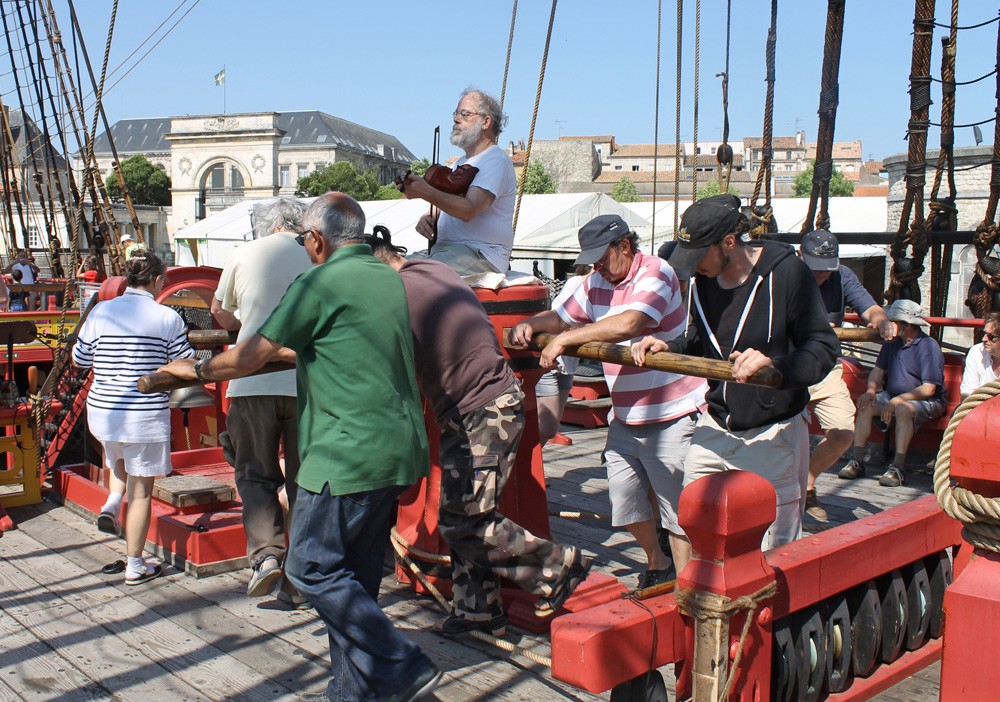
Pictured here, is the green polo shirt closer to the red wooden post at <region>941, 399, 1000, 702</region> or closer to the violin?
the violin

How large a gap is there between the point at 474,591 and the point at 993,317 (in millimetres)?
4484

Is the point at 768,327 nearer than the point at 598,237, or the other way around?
the point at 768,327

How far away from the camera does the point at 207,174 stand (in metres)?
94.7

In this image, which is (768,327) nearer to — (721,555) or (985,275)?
(721,555)

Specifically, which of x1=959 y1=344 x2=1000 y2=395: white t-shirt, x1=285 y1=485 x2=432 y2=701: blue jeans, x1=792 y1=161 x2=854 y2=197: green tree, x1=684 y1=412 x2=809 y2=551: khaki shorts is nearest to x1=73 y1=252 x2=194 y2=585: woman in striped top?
x1=285 y1=485 x2=432 y2=701: blue jeans

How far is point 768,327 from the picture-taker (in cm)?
339

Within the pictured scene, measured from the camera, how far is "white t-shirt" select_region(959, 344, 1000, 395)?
6.70 m

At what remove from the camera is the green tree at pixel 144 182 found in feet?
290

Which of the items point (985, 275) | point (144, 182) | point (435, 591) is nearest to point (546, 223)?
point (985, 275)

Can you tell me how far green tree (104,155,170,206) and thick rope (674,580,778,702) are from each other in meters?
89.3

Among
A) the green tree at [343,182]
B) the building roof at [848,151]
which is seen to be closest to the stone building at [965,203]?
the green tree at [343,182]

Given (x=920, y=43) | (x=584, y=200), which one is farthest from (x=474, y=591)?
(x=584, y=200)

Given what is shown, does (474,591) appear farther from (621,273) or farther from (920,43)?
(920,43)

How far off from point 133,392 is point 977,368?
5226 mm
